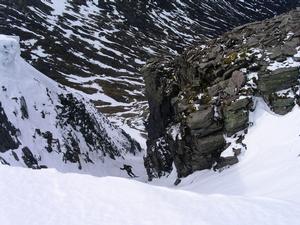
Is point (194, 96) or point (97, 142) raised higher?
point (194, 96)

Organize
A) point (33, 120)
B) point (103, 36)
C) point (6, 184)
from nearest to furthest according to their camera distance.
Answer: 1. point (6, 184)
2. point (33, 120)
3. point (103, 36)

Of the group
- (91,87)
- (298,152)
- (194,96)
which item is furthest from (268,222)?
(91,87)

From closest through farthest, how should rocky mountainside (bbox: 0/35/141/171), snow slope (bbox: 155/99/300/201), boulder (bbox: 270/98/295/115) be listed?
snow slope (bbox: 155/99/300/201) < boulder (bbox: 270/98/295/115) < rocky mountainside (bbox: 0/35/141/171)

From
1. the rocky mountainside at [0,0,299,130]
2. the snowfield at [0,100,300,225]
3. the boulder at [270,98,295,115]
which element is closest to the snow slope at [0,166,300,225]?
the snowfield at [0,100,300,225]

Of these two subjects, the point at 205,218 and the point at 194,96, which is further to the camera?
the point at 194,96

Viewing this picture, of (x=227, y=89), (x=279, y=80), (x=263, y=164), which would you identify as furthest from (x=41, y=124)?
(x=263, y=164)

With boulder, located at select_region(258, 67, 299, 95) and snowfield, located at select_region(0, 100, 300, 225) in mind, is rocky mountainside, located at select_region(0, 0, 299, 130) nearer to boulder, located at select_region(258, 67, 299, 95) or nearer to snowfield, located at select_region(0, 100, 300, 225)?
boulder, located at select_region(258, 67, 299, 95)

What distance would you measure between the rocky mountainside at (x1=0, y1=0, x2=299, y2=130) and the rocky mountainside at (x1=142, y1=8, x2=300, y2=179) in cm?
5491

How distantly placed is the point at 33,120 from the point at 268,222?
31.6 m

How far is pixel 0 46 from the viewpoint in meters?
39.5

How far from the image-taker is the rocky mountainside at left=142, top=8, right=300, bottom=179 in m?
28.2

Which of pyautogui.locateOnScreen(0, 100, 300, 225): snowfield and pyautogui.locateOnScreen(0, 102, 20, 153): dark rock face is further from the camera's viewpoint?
pyautogui.locateOnScreen(0, 102, 20, 153): dark rock face

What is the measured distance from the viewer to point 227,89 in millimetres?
29734

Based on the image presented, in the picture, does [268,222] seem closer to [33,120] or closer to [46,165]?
[46,165]
